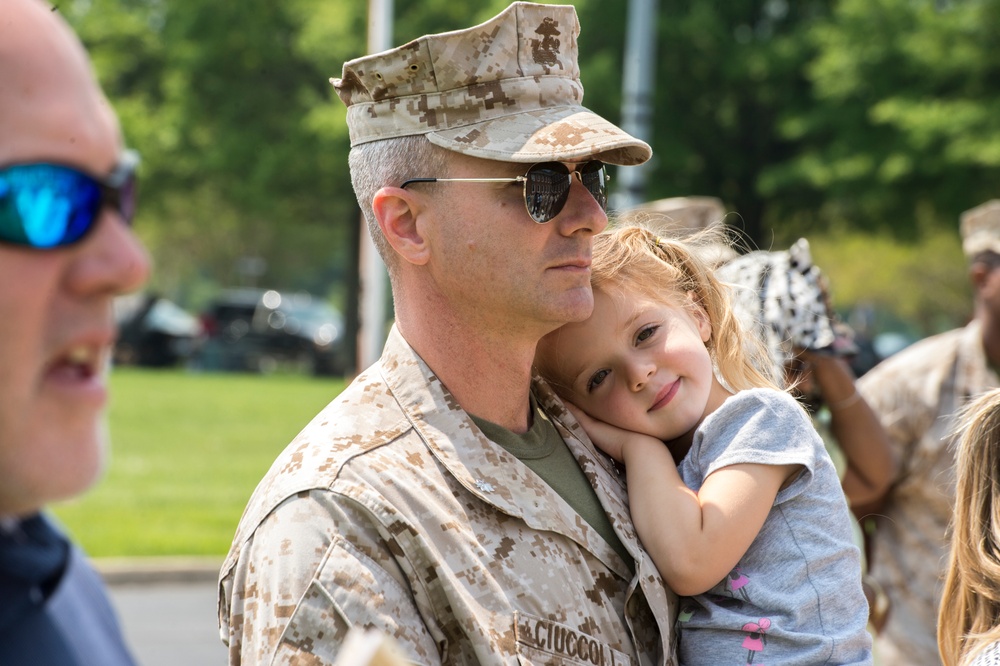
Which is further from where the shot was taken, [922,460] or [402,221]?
[922,460]

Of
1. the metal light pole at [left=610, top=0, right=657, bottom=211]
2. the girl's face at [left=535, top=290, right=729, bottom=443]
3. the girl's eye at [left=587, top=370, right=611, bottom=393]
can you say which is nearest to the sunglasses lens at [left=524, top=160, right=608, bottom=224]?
the girl's face at [left=535, top=290, right=729, bottom=443]

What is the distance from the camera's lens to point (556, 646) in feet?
7.17

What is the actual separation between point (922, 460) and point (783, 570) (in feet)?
8.17

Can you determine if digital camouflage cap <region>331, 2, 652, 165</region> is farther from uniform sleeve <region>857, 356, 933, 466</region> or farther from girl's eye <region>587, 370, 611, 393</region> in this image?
uniform sleeve <region>857, 356, 933, 466</region>

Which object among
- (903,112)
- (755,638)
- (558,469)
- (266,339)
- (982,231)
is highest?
(558,469)

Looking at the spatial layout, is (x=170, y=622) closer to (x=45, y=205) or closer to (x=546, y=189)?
(x=546, y=189)

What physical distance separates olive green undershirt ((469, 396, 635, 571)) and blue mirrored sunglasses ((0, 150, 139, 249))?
129 centimetres

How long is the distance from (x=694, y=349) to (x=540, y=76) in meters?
0.68

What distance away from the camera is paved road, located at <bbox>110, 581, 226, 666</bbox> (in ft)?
24.8

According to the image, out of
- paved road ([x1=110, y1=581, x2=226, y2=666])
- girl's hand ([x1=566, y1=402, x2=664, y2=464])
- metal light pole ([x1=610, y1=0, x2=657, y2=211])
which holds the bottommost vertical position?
paved road ([x1=110, y1=581, x2=226, y2=666])

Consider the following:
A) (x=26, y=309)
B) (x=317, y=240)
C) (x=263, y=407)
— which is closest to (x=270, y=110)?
(x=263, y=407)

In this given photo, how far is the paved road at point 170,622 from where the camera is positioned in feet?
24.8

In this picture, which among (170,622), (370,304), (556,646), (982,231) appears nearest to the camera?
(556,646)

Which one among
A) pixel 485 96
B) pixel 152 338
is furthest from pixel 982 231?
pixel 152 338
